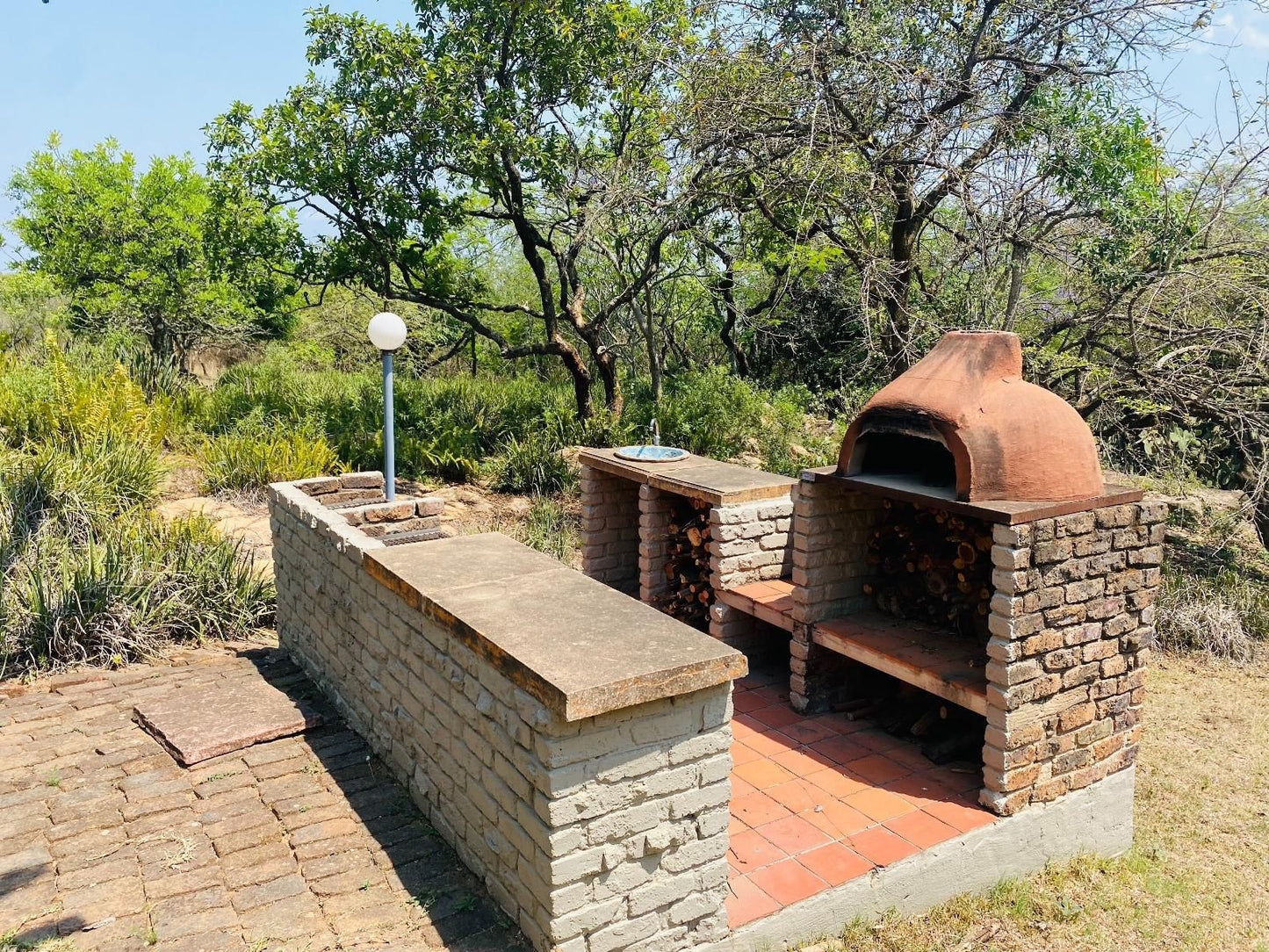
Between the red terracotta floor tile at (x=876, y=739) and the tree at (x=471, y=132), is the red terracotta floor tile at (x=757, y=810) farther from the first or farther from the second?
the tree at (x=471, y=132)

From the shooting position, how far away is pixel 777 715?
18.2 feet

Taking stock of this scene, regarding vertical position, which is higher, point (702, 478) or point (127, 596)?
point (702, 478)

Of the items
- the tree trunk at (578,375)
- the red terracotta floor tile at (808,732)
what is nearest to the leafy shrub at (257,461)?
the tree trunk at (578,375)

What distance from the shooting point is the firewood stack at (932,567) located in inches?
198

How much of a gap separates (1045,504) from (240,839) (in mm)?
3931

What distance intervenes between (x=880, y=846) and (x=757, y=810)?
0.61m

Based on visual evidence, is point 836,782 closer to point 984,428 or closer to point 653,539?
point 984,428

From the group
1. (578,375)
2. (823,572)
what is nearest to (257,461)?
(578,375)

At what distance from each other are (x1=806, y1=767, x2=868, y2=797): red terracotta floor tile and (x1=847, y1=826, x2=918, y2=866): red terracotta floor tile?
0.37 m

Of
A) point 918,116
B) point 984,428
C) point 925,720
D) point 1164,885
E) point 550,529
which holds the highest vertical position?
point 918,116

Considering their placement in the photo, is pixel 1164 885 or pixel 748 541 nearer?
pixel 1164 885

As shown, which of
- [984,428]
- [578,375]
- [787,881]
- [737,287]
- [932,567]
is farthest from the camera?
[737,287]

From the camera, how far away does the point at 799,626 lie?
5.46 metres

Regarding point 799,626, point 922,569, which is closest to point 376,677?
point 799,626
